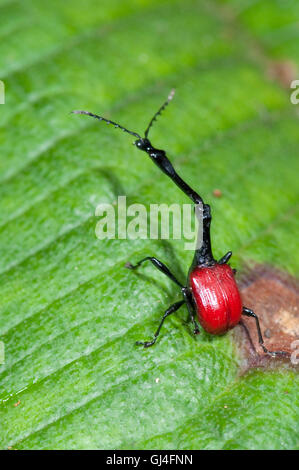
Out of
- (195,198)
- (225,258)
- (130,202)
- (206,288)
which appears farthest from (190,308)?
(130,202)

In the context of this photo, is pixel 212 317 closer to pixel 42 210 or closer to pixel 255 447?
pixel 255 447

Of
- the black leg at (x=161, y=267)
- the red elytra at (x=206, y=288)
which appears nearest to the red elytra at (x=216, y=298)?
the red elytra at (x=206, y=288)

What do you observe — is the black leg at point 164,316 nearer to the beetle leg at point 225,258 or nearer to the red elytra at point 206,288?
the red elytra at point 206,288

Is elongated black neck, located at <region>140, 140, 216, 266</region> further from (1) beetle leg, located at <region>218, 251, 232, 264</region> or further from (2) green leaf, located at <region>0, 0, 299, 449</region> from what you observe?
(2) green leaf, located at <region>0, 0, 299, 449</region>

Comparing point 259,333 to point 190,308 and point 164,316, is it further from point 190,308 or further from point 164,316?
point 164,316

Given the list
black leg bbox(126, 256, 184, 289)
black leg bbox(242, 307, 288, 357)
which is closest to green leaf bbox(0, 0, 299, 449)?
black leg bbox(126, 256, 184, 289)

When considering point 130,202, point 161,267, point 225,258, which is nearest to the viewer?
point 161,267

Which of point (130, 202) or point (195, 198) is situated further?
point (130, 202)
